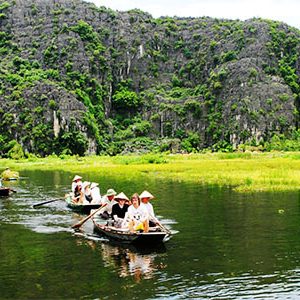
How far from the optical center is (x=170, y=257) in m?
22.6

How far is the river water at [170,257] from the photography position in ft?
60.4

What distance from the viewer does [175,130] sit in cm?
16475

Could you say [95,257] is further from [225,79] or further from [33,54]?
[33,54]

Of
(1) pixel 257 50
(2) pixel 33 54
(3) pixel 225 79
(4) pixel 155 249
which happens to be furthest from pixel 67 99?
(4) pixel 155 249

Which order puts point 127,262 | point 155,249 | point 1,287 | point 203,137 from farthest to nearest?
point 203,137 → point 155,249 → point 127,262 → point 1,287

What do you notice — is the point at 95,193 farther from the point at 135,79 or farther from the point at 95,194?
the point at 135,79

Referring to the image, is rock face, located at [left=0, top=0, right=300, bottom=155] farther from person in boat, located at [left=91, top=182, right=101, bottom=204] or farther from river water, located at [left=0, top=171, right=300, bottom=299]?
river water, located at [left=0, top=171, right=300, bottom=299]

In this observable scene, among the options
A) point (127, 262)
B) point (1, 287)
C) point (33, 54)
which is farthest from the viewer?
point (33, 54)

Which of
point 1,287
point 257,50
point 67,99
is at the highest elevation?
point 257,50

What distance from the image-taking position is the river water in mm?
18402

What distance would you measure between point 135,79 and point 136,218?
524ft

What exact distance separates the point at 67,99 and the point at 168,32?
54.6 meters

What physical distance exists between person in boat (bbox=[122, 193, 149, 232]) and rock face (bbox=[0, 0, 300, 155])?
120409 millimetres

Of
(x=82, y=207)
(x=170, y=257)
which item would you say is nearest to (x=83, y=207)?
(x=82, y=207)
